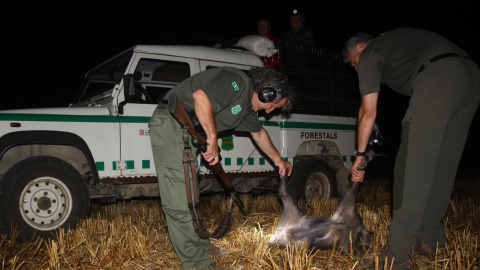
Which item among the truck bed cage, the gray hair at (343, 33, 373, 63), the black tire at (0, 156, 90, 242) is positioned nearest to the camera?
the gray hair at (343, 33, 373, 63)

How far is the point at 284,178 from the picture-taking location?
3.36m

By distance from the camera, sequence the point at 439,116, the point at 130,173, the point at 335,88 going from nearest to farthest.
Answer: the point at 439,116
the point at 130,173
the point at 335,88

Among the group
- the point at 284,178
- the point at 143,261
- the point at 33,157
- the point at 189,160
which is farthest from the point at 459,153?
the point at 33,157

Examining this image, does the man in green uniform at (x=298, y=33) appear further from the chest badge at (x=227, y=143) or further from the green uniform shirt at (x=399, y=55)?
the green uniform shirt at (x=399, y=55)

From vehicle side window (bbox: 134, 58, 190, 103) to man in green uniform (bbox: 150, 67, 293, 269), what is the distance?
6.15ft

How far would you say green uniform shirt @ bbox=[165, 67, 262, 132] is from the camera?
2473mm

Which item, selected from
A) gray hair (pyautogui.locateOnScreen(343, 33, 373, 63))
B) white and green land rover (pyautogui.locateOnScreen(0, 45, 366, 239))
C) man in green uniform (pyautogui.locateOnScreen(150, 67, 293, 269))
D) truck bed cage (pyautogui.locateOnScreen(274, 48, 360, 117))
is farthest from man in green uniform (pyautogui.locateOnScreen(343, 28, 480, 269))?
truck bed cage (pyautogui.locateOnScreen(274, 48, 360, 117))

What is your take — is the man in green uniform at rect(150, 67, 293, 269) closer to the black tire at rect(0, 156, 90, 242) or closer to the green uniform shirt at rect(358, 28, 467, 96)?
the green uniform shirt at rect(358, 28, 467, 96)

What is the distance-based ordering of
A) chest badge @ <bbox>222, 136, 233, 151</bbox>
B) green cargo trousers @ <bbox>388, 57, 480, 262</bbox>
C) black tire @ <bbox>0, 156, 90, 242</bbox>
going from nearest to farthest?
green cargo trousers @ <bbox>388, 57, 480, 262</bbox> → black tire @ <bbox>0, 156, 90, 242</bbox> → chest badge @ <bbox>222, 136, 233, 151</bbox>

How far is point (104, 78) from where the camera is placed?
4883mm

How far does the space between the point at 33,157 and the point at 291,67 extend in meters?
3.58

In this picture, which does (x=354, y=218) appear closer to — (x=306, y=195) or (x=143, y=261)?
(x=143, y=261)

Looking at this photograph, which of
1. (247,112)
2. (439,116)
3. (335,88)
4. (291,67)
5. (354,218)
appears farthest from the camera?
(335,88)

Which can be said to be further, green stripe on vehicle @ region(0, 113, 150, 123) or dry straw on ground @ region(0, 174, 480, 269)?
green stripe on vehicle @ region(0, 113, 150, 123)
